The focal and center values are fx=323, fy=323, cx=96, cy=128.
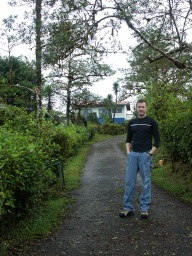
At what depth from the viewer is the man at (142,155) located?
5500 mm

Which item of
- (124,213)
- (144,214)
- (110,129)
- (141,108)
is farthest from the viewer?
(110,129)

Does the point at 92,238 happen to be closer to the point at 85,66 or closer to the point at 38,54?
the point at 38,54

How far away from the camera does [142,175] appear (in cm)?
557

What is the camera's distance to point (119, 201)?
679cm

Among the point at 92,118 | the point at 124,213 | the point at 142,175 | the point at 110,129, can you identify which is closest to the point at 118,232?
the point at 124,213

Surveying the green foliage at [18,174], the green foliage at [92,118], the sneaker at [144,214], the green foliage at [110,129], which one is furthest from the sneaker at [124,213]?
the green foliage at [92,118]

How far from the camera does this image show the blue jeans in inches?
216

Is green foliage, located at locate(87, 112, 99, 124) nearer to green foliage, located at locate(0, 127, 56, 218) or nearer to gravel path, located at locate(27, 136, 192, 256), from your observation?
gravel path, located at locate(27, 136, 192, 256)

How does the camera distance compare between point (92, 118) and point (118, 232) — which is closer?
point (118, 232)

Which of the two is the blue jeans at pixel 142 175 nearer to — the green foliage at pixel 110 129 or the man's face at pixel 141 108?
the man's face at pixel 141 108

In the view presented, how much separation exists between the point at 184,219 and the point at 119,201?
1.79 metres

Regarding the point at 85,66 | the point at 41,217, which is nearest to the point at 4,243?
the point at 41,217

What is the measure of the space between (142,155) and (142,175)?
14.0 inches

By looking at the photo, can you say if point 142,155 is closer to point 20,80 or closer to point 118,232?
point 118,232
